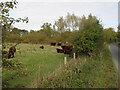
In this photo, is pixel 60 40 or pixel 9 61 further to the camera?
pixel 60 40

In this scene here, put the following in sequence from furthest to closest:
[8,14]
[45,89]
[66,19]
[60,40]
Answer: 1. [66,19]
2. [60,40]
3. [45,89]
4. [8,14]

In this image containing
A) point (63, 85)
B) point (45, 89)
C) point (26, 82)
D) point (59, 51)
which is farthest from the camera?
point (59, 51)

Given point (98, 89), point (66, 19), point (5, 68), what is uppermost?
point (66, 19)

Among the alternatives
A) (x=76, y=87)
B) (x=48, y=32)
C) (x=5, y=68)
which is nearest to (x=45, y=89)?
(x=76, y=87)

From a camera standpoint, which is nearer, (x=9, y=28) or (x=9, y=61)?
(x=9, y=28)

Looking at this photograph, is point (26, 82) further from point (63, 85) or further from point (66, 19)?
point (66, 19)

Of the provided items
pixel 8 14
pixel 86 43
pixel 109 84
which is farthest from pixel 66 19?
pixel 8 14

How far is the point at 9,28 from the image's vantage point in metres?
4.53

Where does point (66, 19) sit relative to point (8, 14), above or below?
above

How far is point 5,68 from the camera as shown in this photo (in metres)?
4.88

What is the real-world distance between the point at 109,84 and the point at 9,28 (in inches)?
228

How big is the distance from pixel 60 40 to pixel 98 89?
152 feet

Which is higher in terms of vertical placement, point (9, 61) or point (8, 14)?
point (8, 14)

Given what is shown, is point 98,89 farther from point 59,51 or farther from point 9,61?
point 59,51
